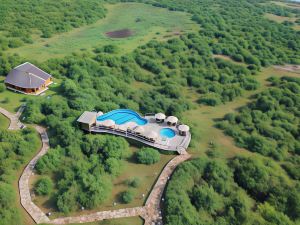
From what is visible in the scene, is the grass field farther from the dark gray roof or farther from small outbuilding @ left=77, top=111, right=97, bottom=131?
small outbuilding @ left=77, top=111, right=97, bottom=131

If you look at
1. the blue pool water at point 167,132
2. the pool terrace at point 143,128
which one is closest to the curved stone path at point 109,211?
the pool terrace at point 143,128

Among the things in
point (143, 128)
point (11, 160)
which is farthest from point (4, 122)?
point (143, 128)

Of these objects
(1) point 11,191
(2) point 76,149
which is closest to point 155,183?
(2) point 76,149

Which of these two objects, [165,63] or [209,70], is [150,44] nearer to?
[165,63]

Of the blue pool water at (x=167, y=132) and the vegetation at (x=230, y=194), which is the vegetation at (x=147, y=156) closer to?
the vegetation at (x=230, y=194)

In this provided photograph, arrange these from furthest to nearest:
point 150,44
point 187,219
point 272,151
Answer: point 150,44, point 272,151, point 187,219

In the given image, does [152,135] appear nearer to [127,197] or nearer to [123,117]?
[123,117]
